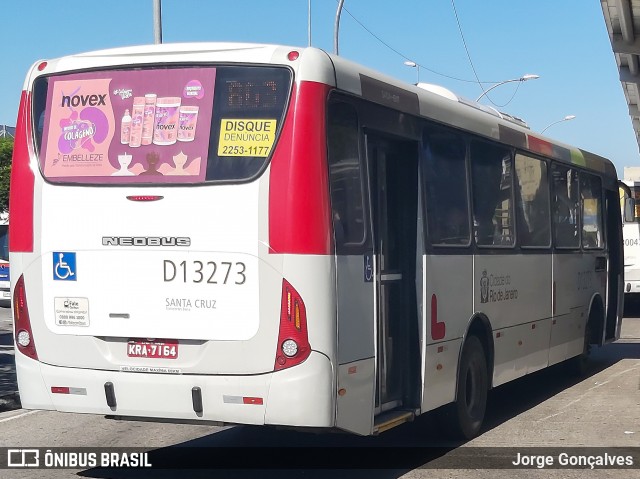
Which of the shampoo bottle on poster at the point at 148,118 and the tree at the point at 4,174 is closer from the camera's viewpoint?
the shampoo bottle on poster at the point at 148,118

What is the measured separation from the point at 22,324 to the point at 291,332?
7.04 ft

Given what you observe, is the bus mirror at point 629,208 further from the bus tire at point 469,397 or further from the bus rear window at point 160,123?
the bus rear window at point 160,123

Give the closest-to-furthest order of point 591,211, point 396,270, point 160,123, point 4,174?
point 160,123, point 396,270, point 591,211, point 4,174

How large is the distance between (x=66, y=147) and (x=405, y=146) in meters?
2.78

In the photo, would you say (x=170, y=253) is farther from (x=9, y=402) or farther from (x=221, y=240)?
(x=9, y=402)

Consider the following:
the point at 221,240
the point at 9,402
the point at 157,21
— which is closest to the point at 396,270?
the point at 221,240

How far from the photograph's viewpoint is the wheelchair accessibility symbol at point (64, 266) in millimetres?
7580

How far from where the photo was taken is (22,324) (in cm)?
778

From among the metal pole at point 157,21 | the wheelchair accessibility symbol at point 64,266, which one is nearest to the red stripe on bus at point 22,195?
the wheelchair accessibility symbol at point 64,266

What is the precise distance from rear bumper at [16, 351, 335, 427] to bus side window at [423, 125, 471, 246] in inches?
94.6

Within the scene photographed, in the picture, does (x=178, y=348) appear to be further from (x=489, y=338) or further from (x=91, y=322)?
(x=489, y=338)

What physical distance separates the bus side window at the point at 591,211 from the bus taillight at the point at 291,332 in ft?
A: 27.7

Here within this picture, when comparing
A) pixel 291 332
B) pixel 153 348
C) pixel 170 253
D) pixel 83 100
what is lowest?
pixel 153 348

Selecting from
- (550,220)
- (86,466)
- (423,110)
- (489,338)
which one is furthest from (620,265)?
(86,466)
